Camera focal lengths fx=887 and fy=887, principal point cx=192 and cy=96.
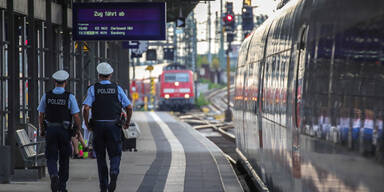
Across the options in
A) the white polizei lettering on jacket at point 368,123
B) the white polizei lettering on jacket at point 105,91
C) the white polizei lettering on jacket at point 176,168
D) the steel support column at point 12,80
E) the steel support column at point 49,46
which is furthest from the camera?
the steel support column at point 49,46

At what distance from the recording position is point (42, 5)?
17.4 meters

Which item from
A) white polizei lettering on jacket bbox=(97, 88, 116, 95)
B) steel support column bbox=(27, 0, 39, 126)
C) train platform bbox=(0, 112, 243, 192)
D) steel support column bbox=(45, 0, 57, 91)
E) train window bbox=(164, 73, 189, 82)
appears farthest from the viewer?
train window bbox=(164, 73, 189, 82)

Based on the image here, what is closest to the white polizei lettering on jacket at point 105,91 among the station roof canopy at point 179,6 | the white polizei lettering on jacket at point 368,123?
the white polizei lettering on jacket at point 368,123

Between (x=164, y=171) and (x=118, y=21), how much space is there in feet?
13.7

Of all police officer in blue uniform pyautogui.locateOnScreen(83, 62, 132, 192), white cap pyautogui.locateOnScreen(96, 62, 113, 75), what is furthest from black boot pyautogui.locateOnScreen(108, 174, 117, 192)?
white cap pyautogui.locateOnScreen(96, 62, 113, 75)

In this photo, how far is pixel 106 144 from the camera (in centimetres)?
1144

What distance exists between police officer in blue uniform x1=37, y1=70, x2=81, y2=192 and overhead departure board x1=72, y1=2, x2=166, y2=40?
743cm

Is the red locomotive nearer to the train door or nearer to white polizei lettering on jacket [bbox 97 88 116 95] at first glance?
white polizei lettering on jacket [bbox 97 88 116 95]

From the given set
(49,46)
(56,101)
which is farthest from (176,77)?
(56,101)

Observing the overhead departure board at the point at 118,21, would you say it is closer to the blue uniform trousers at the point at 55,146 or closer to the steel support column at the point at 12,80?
the steel support column at the point at 12,80

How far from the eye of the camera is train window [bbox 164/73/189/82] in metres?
62.6

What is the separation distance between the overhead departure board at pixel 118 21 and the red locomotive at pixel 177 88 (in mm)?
42875

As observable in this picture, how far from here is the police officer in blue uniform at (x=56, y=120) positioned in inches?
449

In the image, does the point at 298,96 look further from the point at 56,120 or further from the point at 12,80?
the point at 12,80
